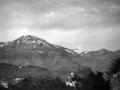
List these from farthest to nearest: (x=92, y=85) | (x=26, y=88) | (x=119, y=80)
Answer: (x=92, y=85)
(x=26, y=88)
(x=119, y=80)

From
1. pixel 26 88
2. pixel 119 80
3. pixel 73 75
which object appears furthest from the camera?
pixel 73 75

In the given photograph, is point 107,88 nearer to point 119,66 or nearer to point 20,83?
point 119,66

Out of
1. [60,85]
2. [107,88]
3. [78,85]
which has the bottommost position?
[60,85]

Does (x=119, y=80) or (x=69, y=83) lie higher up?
(x=119, y=80)

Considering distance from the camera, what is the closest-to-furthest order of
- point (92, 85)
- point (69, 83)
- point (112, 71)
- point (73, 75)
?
point (92, 85)
point (69, 83)
point (73, 75)
point (112, 71)

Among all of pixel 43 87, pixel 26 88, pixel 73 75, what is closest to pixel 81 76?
pixel 73 75

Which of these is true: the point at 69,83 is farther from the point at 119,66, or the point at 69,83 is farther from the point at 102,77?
the point at 119,66

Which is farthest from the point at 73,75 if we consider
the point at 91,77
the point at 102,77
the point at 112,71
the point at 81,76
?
the point at 112,71

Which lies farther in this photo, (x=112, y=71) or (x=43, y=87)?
(x=112, y=71)

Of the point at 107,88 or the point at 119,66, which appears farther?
the point at 119,66
